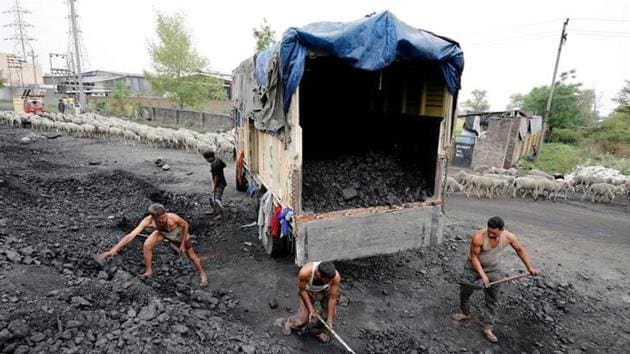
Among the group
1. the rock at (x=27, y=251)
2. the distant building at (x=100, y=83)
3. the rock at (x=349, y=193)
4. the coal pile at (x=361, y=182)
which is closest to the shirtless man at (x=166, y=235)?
the rock at (x=27, y=251)

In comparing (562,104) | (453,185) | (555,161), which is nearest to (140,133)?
(453,185)

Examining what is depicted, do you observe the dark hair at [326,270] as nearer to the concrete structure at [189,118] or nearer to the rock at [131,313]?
→ the rock at [131,313]

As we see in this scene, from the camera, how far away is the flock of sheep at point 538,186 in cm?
1063

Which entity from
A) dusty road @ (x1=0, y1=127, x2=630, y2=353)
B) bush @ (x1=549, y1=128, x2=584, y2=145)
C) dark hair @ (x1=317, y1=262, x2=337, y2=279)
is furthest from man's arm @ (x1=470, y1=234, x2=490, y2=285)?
bush @ (x1=549, y1=128, x2=584, y2=145)

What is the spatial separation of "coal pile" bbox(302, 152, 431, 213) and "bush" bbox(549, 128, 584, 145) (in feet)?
73.8

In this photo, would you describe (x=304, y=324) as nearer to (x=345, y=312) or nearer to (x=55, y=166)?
(x=345, y=312)

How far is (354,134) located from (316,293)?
3.63 meters

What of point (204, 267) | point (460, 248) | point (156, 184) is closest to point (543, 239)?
point (460, 248)

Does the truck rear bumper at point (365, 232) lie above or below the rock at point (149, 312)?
above

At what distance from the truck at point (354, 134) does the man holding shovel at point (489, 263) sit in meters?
0.77

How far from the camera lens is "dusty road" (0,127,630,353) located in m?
3.41

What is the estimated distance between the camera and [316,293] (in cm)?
389

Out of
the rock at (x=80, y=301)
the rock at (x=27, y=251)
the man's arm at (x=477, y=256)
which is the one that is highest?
the man's arm at (x=477, y=256)

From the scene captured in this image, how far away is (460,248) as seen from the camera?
643 centimetres
